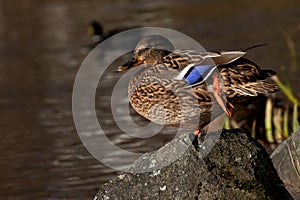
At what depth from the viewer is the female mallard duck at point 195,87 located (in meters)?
5.76

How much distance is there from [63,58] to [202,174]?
6931mm

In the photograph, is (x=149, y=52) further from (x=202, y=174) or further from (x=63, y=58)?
(x=63, y=58)

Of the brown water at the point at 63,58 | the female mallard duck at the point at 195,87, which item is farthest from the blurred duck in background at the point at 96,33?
the female mallard duck at the point at 195,87

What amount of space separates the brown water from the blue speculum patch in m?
1.89

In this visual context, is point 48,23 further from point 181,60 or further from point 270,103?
point 181,60

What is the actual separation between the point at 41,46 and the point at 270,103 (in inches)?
218

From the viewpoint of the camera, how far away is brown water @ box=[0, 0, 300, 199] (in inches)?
311

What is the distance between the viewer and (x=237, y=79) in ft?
19.1

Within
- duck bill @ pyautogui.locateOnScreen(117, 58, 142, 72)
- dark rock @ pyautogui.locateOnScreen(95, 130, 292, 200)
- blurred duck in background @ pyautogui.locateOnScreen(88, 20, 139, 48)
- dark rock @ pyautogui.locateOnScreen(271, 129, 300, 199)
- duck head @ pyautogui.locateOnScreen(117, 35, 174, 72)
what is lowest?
blurred duck in background @ pyautogui.locateOnScreen(88, 20, 139, 48)

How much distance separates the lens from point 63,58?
12.2m

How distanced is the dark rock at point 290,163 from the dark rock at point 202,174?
27.7 inches

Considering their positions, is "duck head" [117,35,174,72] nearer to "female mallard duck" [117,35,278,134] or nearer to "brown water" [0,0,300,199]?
"female mallard duck" [117,35,278,134]

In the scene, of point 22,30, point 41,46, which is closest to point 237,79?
point 41,46

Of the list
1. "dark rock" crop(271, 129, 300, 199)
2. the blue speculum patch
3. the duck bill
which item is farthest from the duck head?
"dark rock" crop(271, 129, 300, 199)
